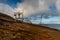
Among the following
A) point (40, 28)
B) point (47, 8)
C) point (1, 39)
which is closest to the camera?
point (1, 39)

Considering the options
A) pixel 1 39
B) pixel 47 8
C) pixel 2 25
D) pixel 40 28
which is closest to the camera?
pixel 1 39

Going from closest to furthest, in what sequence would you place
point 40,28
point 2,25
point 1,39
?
point 1,39 → point 2,25 → point 40,28

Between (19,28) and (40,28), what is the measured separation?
115 centimetres

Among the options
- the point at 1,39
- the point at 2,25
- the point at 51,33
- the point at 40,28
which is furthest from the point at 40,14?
the point at 1,39

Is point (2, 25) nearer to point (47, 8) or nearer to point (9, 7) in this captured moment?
point (9, 7)

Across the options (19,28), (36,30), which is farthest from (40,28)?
(19,28)

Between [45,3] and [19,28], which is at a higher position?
[45,3]

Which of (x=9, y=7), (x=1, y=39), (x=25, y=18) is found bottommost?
(x=1, y=39)

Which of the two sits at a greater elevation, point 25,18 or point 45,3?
point 45,3

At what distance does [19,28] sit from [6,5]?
149cm

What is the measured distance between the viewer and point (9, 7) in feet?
28.8

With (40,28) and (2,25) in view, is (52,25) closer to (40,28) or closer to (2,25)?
(40,28)

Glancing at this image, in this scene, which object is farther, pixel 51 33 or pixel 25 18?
pixel 25 18

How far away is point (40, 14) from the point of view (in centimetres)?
962
